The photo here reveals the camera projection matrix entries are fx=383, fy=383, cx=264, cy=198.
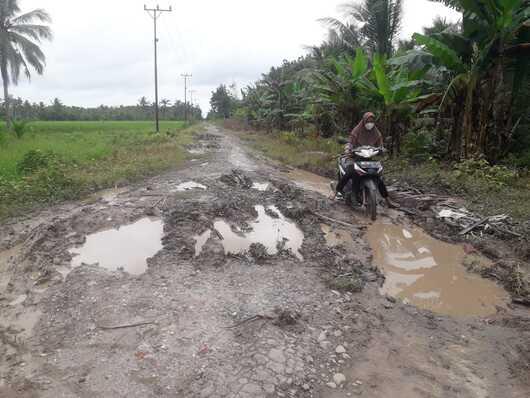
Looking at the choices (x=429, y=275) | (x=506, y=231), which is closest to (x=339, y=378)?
(x=429, y=275)

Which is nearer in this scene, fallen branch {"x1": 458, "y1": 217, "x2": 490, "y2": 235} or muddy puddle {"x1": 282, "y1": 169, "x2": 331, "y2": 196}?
fallen branch {"x1": 458, "y1": 217, "x2": 490, "y2": 235}

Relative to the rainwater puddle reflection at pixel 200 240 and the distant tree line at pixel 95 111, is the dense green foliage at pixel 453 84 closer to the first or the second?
the rainwater puddle reflection at pixel 200 240

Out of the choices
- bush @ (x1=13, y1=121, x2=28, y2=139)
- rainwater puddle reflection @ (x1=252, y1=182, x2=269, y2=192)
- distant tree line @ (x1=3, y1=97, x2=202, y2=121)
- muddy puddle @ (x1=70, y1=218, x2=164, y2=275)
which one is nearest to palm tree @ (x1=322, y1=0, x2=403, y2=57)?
rainwater puddle reflection @ (x1=252, y1=182, x2=269, y2=192)

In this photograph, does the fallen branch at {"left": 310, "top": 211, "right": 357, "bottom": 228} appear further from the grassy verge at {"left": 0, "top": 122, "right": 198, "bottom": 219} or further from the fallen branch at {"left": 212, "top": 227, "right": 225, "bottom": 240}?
the grassy verge at {"left": 0, "top": 122, "right": 198, "bottom": 219}

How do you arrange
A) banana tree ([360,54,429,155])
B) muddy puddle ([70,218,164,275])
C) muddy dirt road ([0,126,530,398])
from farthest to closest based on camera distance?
1. banana tree ([360,54,429,155])
2. muddy puddle ([70,218,164,275])
3. muddy dirt road ([0,126,530,398])

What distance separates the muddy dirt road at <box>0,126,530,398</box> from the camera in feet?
8.46

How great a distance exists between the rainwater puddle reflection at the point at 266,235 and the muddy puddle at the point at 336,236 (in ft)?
1.29

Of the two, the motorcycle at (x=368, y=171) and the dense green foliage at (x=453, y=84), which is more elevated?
the dense green foliage at (x=453, y=84)

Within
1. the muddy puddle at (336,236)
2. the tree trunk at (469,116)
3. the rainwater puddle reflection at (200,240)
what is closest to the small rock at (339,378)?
the rainwater puddle reflection at (200,240)

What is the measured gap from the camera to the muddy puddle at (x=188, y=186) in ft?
26.0

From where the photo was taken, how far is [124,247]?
16.4 feet

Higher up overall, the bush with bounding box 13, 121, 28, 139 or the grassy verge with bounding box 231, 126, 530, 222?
the bush with bounding box 13, 121, 28, 139

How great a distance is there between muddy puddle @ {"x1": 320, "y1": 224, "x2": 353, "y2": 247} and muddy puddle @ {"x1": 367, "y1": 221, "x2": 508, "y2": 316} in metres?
0.33

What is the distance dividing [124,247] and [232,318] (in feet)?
7.82
